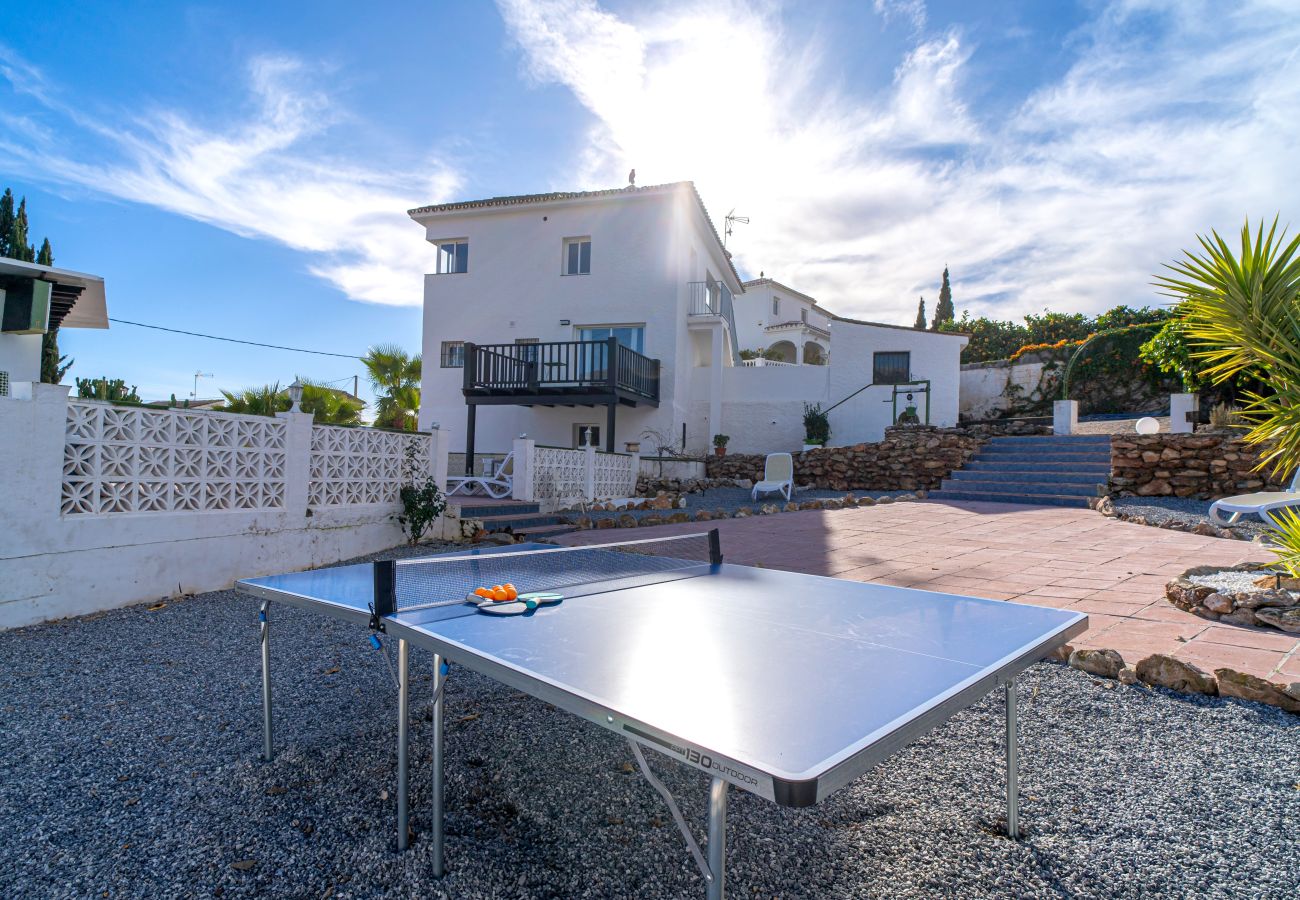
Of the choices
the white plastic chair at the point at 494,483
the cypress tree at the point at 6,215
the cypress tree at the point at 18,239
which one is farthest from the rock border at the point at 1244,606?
the cypress tree at the point at 6,215

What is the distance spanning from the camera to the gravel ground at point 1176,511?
303 inches

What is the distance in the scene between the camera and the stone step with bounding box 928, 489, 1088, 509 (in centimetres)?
1072

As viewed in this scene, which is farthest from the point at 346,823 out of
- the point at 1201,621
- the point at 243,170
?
the point at 243,170

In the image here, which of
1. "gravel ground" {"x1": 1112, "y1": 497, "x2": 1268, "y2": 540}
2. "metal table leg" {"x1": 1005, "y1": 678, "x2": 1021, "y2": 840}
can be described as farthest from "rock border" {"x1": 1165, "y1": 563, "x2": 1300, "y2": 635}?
"gravel ground" {"x1": 1112, "y1": 497, "x2": 1268, "y2": 540}

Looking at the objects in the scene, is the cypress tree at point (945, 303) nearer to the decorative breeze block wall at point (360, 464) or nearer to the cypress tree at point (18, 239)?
the decorative breeze block wall at point (360, 464)

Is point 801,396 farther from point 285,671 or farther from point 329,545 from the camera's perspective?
point 285,671

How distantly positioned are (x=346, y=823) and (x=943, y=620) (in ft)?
6.83

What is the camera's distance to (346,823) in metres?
2.11

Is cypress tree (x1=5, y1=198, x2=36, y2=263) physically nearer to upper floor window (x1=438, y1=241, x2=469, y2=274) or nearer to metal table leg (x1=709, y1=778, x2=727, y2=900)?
upper floor window (x1=438, y1=241, x2=469, y2=274)

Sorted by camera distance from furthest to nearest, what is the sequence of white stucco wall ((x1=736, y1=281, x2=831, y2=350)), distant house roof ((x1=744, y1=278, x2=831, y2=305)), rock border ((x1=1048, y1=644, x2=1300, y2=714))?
distant house roof ((x1=744, y1=278, x2=831, y2=305)), white stucco wall ((x1=736, y1=281, x2=831, y2=350)), rock border ((x1=1048, y1=644, x2=1300, y2=714))

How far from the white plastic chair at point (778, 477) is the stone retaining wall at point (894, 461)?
152 centimetres

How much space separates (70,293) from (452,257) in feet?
37.5

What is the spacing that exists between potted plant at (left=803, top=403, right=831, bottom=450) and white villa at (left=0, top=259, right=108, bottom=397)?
14.5m

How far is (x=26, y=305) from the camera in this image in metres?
7.28
